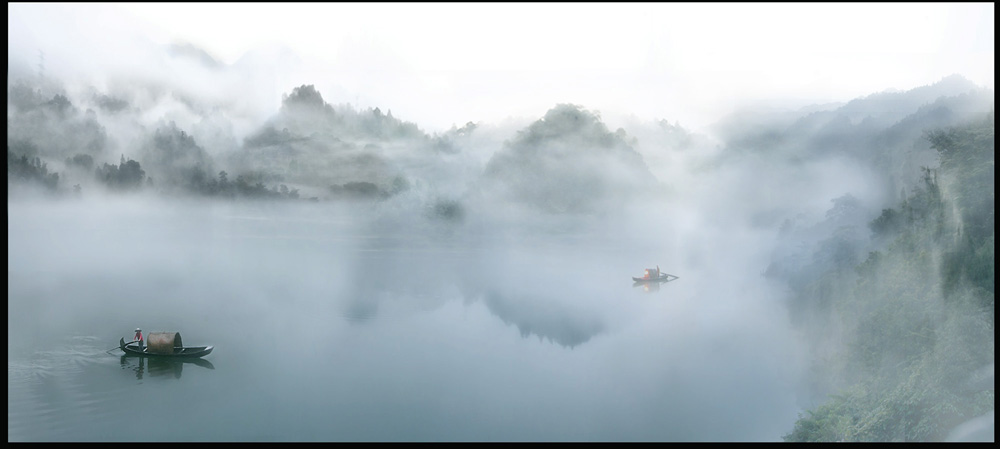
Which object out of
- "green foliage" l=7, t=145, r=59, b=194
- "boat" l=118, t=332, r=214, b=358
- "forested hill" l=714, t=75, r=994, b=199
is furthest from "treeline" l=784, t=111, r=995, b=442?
"green foliage" l=7, t=145, r=59, b=194

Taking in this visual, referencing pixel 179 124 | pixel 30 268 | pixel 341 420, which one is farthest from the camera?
pixel 179 124

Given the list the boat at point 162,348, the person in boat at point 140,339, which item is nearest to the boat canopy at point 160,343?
the boat at point 162,348

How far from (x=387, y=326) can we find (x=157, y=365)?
7.79ft

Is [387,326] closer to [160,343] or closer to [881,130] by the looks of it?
[160,343]

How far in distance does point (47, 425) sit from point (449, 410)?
11.4 ft

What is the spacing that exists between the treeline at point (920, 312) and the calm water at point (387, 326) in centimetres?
72

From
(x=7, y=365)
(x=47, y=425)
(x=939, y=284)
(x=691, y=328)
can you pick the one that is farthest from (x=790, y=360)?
(x=7, y=365)

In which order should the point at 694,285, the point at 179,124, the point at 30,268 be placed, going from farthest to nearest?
the point at 694,285, the point at 179,124, the point at 30,268

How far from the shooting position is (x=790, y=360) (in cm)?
676

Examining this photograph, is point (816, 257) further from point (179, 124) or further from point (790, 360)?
point (179, 124)

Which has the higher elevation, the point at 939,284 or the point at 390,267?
the point at 390,267

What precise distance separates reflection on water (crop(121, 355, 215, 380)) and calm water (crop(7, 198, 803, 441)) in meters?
0.02

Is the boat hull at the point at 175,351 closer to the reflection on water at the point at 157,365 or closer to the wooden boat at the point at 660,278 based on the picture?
the reflection on water at the point at 157,365

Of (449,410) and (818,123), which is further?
(818,123)
